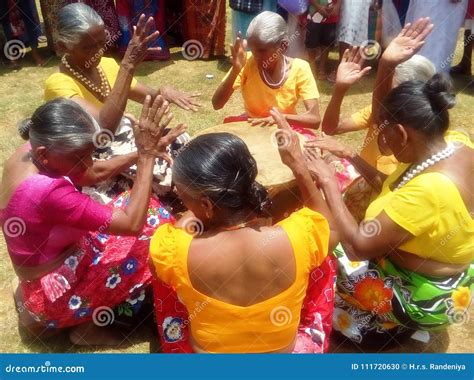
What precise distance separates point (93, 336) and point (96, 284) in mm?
402

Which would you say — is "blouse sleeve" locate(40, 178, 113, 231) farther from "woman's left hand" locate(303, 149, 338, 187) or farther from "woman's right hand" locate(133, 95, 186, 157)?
"woman's left hand" locate(303, 149, 338, 187)

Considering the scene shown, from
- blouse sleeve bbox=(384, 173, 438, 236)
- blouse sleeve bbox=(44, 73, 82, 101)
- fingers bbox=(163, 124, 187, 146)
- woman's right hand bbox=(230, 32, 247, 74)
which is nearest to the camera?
blouse sleeve bbox=(384, 173, 438, 236)

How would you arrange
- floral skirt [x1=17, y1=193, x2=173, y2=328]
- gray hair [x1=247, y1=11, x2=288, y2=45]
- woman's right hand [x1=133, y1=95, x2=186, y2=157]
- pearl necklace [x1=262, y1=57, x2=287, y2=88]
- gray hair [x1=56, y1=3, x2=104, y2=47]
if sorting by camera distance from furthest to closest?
pearl necklace [x1=262, y1=57, x2=287, y2=88]
gray hair [x1=247, y1=11, x2=288, y2=45]
gray hair [x1=56, y1=3, x2=104, y2=47]
floral skirt [x1=17, y1=193, x2=173, y2=328]
woman's right hand [x1=133, y1=95, x2=186, y2=157]

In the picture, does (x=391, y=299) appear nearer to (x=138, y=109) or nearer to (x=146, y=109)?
(x=146, y=109)

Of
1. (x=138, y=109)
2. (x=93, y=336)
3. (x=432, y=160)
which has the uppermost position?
(x=432, y=160)

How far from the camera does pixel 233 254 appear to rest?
225cm

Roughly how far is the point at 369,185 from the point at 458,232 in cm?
84

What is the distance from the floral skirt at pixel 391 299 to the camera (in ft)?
9.32

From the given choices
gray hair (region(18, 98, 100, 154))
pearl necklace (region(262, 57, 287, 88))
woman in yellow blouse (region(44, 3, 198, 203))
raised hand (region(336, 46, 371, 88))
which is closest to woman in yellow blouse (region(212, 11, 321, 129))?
pearl necklace (region(262, 57, 287, 88))

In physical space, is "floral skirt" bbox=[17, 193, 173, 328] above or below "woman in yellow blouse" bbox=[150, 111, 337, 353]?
below

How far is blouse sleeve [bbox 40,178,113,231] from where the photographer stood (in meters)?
2.68

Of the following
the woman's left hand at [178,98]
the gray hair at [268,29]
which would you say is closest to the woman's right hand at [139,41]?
the woman's left hand at [178,98]

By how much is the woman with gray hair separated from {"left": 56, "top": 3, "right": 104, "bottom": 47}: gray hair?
810 millimetres

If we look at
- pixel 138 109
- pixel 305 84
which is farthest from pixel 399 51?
pixel 138 109
